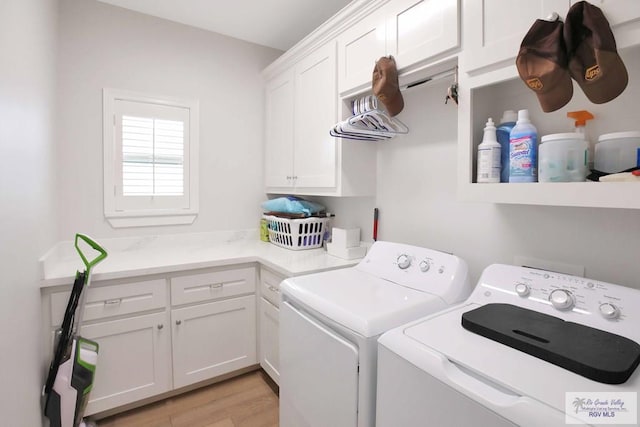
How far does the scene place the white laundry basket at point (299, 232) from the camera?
2.34m

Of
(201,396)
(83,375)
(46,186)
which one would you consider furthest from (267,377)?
(46,186)

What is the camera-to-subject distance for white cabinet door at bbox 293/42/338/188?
1987 mm

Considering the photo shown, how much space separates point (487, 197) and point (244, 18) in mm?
2154

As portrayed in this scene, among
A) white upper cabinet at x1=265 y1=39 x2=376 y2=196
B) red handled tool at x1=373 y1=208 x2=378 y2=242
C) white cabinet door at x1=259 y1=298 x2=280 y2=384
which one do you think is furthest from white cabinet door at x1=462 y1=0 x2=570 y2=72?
white cabinet door at x1=259 y1=298 x2=280 y2=384

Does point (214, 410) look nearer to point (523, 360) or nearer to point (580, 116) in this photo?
point (523, 360)

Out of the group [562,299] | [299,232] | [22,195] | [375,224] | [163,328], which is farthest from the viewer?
[299,232]

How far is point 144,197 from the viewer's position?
2.35 meters

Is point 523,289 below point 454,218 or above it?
below

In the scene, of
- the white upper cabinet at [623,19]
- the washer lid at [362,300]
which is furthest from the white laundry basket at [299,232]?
the white upper cabinet at [623,19]

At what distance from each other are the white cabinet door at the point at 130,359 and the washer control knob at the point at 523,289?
1.83 m

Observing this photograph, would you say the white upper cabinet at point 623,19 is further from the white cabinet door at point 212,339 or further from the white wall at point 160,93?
the white wall at point 160,93

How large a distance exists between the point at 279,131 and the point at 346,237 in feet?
3.56

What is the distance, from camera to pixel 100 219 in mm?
2234

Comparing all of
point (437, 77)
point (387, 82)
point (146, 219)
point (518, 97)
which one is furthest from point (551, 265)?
point (146, 219)
